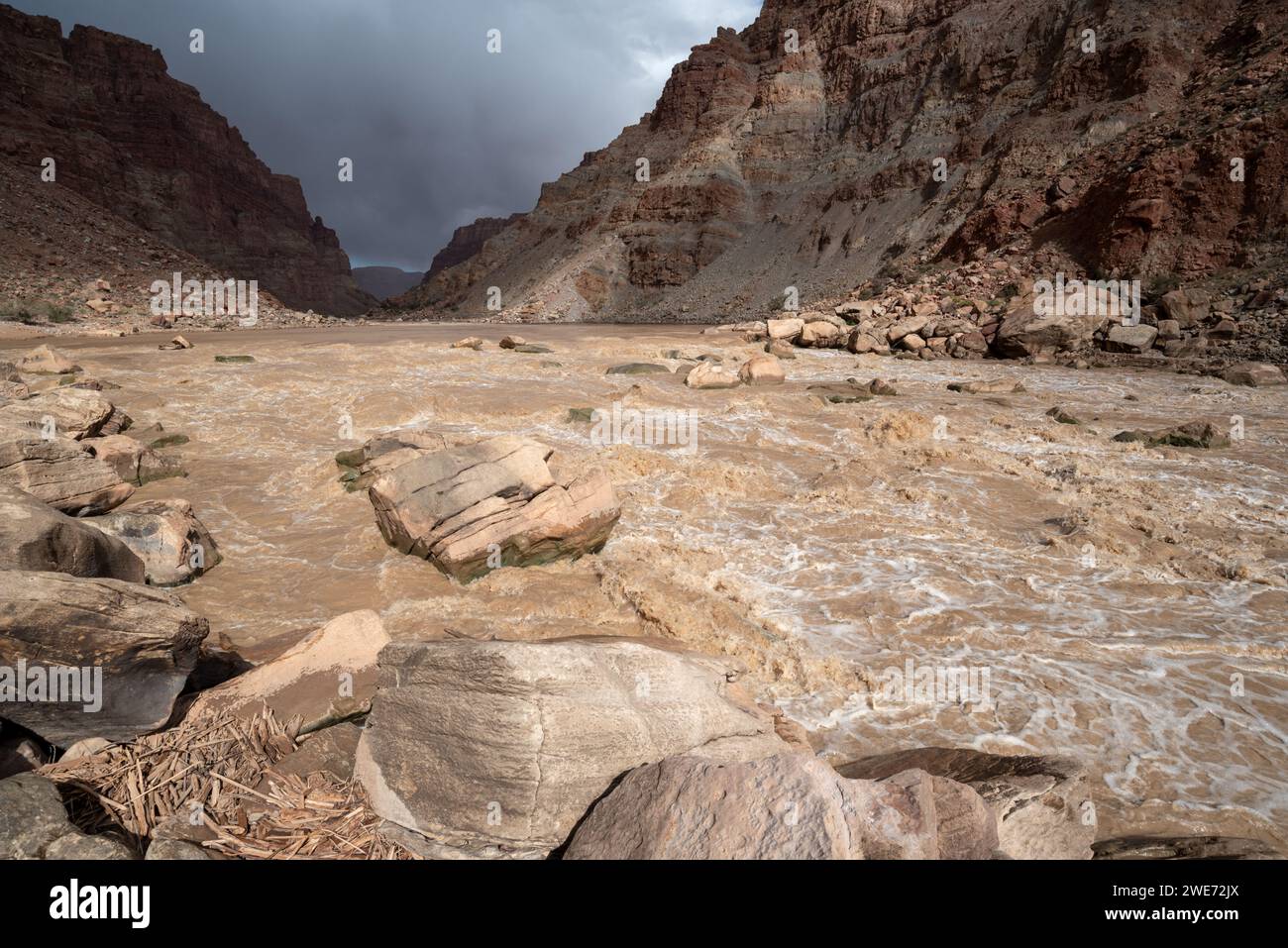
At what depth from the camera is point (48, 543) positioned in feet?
15.8

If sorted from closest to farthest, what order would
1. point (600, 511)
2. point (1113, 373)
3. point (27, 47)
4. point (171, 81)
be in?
point (600, 511) → point (1113, 373) → point (27, 47) → point (171, 81)

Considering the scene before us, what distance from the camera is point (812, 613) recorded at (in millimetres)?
6316

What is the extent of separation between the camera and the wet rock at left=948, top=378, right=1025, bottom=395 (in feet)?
56.9

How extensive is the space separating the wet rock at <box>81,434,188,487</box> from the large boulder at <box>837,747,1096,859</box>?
33.3 feet

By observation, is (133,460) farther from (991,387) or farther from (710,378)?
(991,387)

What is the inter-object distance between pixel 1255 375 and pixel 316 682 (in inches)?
920

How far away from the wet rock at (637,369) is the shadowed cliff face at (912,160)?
20181mm

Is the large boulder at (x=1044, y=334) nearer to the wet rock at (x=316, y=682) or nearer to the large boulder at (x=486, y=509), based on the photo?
the large boulder at (x=486, y=509)

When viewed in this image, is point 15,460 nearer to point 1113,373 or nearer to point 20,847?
point 20,847

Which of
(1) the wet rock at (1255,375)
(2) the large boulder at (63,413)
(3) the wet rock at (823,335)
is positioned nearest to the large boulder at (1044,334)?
(1) the wet rock at (1255,375)

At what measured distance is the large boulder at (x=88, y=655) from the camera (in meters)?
3.35

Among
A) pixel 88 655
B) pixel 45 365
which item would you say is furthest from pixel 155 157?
pixel 88 655
